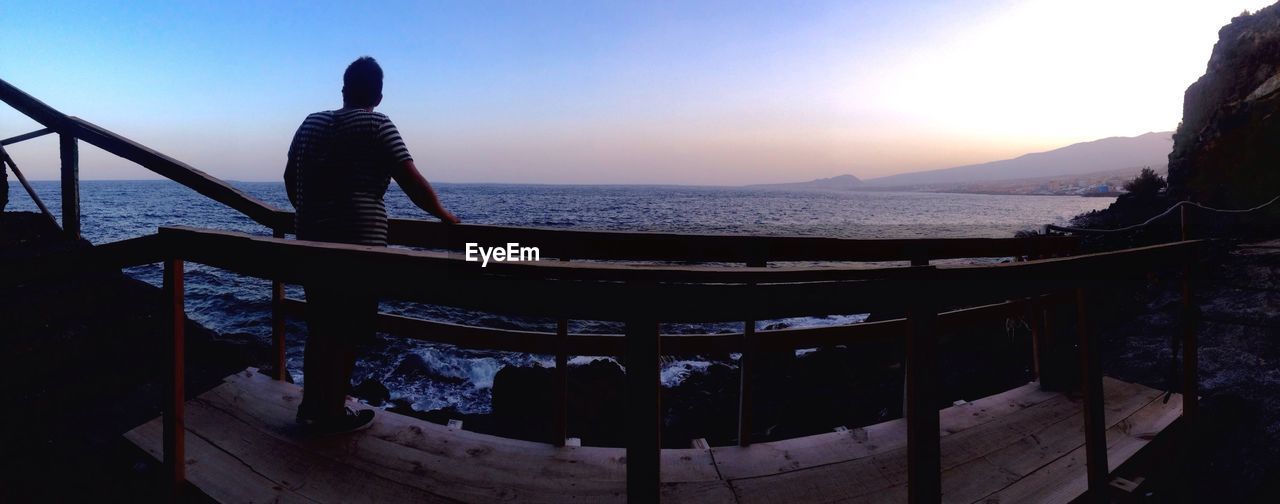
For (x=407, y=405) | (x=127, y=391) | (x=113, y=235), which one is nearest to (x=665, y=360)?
(x=407, y=405)

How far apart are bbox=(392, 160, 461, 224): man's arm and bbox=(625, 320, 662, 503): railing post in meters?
1.47

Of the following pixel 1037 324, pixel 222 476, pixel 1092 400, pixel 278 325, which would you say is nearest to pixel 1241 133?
pixel 1037 324

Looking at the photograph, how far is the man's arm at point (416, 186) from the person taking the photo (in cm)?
250

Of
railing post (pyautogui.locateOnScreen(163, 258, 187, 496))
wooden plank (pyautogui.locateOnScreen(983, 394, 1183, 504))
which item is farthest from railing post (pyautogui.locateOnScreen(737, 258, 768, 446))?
railing post (pyautogui.locateOnScreen(163, 258, 187, 496))

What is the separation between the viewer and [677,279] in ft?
4.49

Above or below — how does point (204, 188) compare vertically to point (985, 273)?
above

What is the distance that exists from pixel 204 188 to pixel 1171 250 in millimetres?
5329

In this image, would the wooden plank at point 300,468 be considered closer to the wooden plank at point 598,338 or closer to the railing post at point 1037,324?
the wooden plank at point 598,338

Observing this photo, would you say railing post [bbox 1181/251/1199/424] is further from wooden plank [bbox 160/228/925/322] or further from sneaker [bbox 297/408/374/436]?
sneaker [bbox 297/408/374/436]

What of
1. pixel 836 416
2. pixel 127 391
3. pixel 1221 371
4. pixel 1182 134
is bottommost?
pixel 836 416

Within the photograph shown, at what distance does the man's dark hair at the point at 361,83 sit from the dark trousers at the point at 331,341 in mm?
871

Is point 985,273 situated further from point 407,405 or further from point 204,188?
point 407,405

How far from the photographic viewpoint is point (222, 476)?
2.31 meters

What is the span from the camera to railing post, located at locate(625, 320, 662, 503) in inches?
52.9
